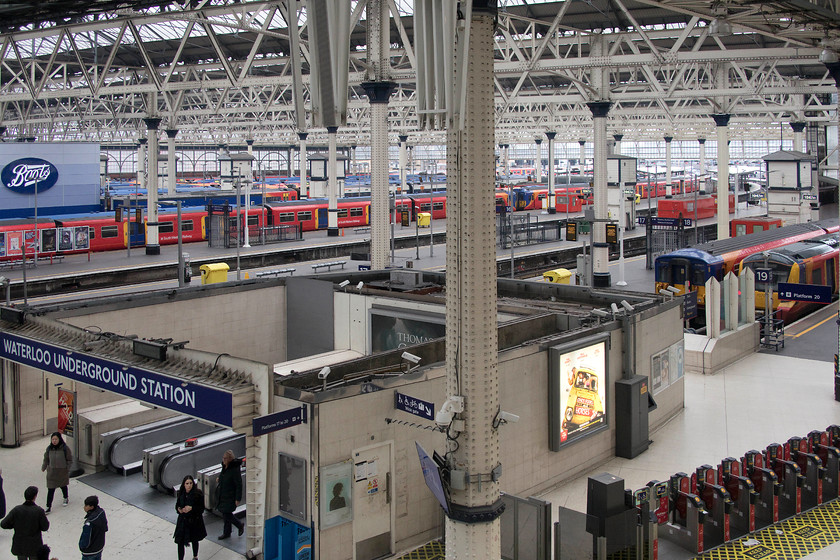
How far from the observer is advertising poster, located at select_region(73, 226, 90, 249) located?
38.5 meters

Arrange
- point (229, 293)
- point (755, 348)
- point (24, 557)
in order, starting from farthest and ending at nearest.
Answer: point (755, 348)
point (229, 293)
point (24, 557)

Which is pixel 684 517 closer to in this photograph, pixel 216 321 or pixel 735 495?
pixel 735 495

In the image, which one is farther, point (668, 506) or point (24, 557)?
point (668, 506)

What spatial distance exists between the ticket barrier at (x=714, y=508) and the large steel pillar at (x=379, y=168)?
1424cm

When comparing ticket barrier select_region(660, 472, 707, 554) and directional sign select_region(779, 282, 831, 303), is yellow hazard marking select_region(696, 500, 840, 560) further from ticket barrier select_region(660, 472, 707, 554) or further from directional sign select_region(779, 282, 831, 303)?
directional sign select_region(779, 282, 831, 303)

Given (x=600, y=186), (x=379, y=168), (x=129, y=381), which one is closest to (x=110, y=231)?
(x=379, y=168)

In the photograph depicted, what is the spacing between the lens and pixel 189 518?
35.4ft

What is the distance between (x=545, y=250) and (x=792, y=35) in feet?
80.8

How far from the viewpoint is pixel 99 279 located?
32906 millimetres

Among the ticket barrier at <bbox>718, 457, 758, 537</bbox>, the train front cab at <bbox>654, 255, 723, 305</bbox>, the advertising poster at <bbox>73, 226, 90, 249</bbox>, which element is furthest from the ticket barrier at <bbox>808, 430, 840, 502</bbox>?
the advertising poster at <bbox>73, 226, 90, 249</bbox>

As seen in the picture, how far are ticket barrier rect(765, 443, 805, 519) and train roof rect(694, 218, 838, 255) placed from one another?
17179 mm

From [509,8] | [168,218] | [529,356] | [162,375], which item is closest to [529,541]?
[529,356]

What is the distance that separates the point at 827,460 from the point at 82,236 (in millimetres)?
33822

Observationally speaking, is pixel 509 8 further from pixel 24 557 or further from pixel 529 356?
pixel 24 557
